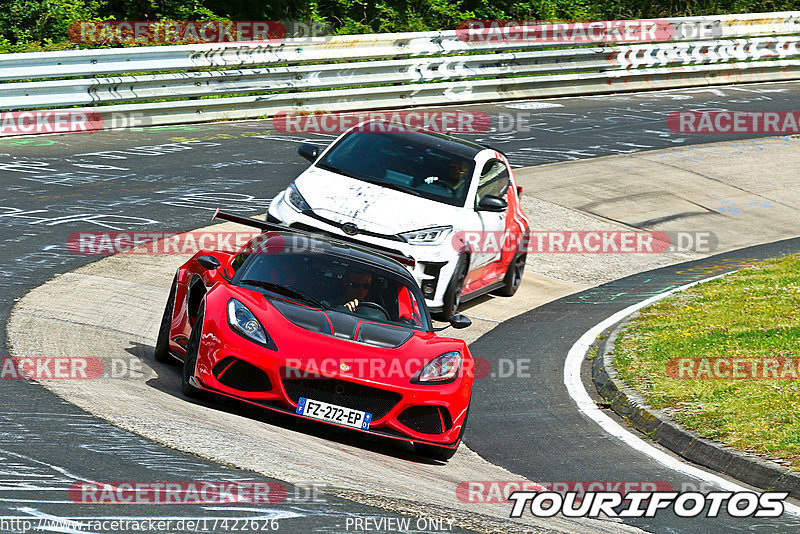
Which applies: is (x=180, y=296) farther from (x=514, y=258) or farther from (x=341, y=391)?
(x=514, y=258)

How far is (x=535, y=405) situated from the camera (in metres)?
A: 10.5

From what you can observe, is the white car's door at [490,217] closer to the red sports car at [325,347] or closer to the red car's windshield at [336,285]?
the red car's windshield at [336,285]

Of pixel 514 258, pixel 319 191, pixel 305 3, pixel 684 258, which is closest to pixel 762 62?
pixel 305 3

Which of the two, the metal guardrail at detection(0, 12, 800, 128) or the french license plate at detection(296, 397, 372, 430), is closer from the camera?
the french license plate at detection(296, 397, 372, 430)

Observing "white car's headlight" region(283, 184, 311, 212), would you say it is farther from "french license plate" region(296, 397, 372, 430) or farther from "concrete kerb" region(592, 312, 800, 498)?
"french license plate" region(296, 397, 372, 430)

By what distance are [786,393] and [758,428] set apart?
40.5 inches

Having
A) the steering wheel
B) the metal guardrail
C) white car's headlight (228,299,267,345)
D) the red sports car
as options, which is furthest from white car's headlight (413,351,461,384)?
the metal guardrail

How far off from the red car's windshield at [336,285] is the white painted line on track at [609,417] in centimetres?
209

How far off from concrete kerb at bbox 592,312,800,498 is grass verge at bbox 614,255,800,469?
105mm

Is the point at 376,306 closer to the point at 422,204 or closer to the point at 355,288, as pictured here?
the point at 355,288

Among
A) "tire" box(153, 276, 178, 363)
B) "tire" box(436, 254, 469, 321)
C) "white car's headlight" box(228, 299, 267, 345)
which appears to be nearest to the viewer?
"white car's headlight" box(228, 299, 267, 345)

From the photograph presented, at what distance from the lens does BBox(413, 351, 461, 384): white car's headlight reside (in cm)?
825

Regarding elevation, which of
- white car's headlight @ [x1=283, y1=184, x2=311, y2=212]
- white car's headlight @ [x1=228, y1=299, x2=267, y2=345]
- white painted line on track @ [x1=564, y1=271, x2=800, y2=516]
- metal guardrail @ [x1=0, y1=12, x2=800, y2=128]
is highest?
metal guardrail @ [x1=0, y1=12, x2=800, y2=128]

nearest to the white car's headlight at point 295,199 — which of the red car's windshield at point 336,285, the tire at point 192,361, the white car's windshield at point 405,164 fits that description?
the white car's windshield at point 405,164
